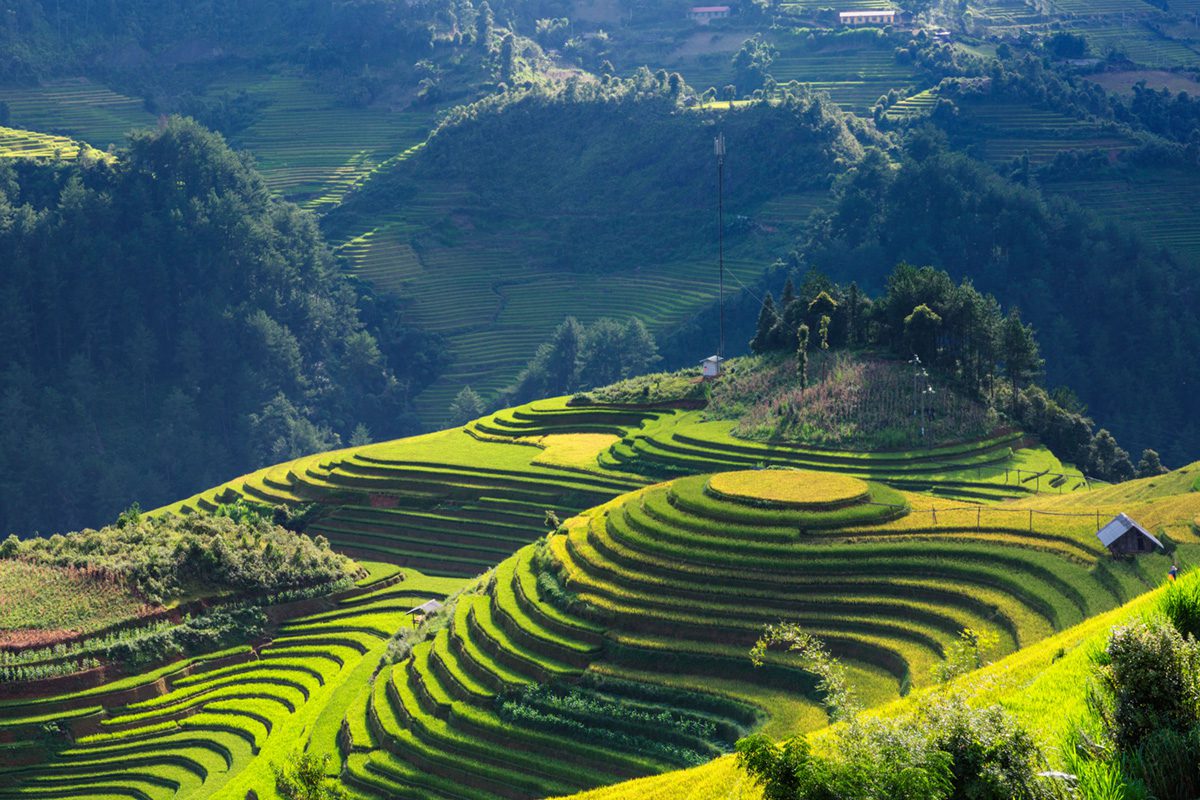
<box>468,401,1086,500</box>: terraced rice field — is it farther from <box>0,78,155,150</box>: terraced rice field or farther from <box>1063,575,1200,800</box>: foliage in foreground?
<box>0,78,155,150</box>: terraced rice field

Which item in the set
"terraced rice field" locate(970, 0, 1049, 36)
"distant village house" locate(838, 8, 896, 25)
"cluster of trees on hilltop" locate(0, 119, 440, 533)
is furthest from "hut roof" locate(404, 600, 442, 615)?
"terraced rice field" locate(970, 0, 1049, 36)

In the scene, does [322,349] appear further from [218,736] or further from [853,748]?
[853,748]

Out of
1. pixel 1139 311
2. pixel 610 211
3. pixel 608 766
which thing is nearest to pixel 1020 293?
pixel 1139 311

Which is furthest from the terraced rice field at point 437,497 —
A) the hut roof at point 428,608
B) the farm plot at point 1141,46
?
the farm plot at point 1141,46

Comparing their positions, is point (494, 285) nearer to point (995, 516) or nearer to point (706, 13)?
point (706, 13)

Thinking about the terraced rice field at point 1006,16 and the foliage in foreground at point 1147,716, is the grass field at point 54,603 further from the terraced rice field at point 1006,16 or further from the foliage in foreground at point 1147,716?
the terraced rice field at point 1006,16
